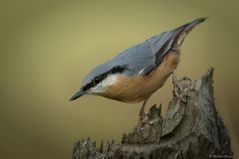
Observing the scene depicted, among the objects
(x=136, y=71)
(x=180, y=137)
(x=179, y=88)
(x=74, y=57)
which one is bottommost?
(x=180, y=137)

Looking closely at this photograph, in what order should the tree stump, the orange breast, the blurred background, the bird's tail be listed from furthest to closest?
the blurred background → the bird's tail → the orange breast → the tree stump

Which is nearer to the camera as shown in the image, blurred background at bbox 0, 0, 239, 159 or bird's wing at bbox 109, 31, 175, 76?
bird's wing at bbox 109, 31, 175, 76

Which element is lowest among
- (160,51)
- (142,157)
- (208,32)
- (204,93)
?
(142,157)

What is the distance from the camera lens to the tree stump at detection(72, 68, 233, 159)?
2.53m

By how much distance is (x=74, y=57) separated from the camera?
4727 mm

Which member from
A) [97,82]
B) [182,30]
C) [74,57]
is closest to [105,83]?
[97,82]

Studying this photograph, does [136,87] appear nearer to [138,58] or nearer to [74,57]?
[138,58]

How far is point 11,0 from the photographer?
16.1 ft

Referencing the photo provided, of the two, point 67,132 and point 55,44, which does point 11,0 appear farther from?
point 67,132

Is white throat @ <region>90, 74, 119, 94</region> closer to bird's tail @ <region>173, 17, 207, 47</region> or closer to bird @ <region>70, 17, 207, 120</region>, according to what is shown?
bird @ <region>70, 17, 207, 120</region>

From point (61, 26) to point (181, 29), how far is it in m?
1.80

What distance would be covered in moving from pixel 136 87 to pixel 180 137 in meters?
0.68

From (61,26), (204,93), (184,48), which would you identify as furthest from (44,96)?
(204,93)

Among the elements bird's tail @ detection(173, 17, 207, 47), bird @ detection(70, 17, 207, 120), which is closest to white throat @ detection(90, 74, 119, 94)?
bird @ detection(70, 17, 207, 120)
